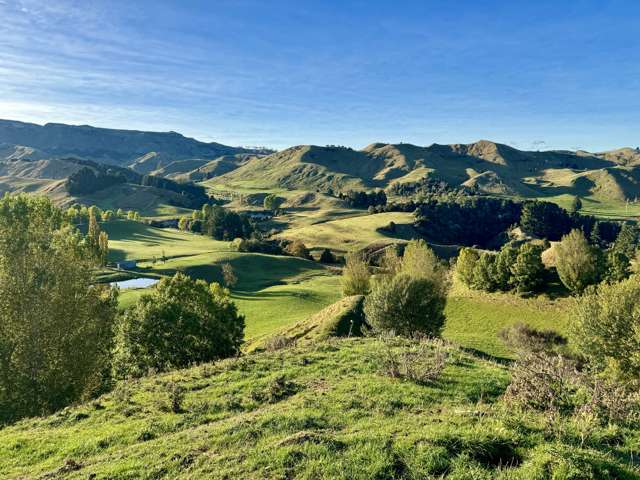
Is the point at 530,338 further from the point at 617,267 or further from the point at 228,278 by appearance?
the point at 228,278

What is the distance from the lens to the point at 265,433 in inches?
560

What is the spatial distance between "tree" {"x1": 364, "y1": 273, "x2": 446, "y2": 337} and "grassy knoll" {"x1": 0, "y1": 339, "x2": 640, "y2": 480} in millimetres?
24295

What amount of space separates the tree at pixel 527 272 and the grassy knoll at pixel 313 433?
60.6m

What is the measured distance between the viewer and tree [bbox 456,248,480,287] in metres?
86.4

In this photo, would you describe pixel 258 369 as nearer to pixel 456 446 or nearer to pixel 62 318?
pixel 456 446

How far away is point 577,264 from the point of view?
7206 centimetres

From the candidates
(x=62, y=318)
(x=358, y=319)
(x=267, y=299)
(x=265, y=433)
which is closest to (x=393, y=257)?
(x=267, y=299)

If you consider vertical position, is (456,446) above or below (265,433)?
above

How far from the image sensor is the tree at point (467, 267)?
86438 mm

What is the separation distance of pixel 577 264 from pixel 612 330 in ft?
120

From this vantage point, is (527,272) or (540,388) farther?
(527,272)

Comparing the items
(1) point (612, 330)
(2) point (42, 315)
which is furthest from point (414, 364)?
(1) point (612, 330)

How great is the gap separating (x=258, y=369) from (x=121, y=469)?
1083 cm

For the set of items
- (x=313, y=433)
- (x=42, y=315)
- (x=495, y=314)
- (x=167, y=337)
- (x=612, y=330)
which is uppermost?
(x=313, y=433)
